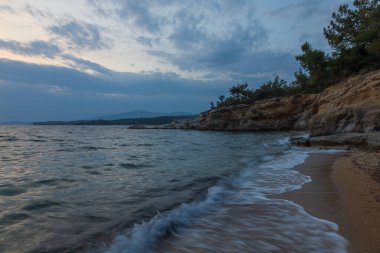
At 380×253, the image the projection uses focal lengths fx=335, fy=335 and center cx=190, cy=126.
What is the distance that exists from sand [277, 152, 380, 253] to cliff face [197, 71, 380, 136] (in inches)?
446

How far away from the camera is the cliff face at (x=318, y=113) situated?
21.8 m

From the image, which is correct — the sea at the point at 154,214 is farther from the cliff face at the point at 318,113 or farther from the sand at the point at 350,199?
the cliff face at the point at 318,113

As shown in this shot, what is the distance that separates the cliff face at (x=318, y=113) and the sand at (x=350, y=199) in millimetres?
11333

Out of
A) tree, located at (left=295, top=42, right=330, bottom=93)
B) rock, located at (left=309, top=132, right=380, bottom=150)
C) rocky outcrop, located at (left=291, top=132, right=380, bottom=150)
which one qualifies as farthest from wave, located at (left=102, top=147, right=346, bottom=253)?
tree, located at (left=295, top=42, right=330, bottom=93)

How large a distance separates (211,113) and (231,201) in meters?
55.9

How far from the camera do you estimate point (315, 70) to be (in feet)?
163

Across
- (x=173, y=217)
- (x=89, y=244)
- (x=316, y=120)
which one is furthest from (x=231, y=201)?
(x=316, y=120)

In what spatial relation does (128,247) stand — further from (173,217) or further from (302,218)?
(302,218)

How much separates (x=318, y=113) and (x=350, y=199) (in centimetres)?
2546

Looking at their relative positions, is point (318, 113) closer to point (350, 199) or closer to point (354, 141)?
point (354, 141)

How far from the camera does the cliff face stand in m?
21.8

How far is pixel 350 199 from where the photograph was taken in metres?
6.65

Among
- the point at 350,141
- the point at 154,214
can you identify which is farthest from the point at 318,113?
the point at 154,214

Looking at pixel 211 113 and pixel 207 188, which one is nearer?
pixel 207 188
